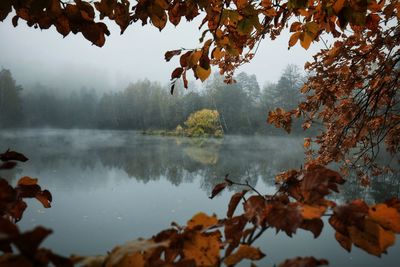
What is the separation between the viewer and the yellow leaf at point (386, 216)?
1.79 feet

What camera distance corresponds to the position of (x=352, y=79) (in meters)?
3.11

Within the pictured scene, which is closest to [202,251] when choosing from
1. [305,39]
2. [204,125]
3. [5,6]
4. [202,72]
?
[202,72]

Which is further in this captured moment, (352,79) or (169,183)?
(169,183)

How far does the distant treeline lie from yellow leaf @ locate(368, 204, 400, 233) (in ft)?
154

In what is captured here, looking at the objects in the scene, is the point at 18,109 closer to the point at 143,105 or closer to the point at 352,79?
the point at 143,105

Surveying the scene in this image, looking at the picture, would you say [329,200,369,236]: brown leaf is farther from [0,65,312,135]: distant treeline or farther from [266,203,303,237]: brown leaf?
[0,65,312,135]: distant treeline

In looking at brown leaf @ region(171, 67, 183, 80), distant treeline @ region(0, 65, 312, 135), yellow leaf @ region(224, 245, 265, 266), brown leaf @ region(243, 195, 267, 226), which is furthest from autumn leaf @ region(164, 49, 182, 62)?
distant treeline @ region(0, 65, 312, 135)

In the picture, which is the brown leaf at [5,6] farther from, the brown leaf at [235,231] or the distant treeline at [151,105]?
the distant treeline at [151,105]

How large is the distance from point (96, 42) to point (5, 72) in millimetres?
52116

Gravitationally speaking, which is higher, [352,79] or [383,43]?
[383,43]

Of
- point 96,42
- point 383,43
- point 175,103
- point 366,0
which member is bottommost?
point 96,42

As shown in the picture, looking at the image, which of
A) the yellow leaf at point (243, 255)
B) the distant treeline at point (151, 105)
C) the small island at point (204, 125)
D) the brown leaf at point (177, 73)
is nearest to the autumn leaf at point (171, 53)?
the brown leaf at point (177, 73)

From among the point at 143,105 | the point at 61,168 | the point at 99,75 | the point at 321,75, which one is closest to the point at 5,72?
the point at 143,105

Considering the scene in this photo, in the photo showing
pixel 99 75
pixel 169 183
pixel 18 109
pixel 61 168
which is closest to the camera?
pixel 169 183
